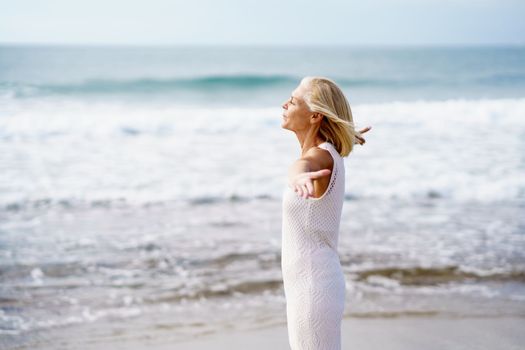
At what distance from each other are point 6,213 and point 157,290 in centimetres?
387

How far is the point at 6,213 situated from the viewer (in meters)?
8.78

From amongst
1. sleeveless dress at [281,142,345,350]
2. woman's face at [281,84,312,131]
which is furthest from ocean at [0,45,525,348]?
woman's face at [281,84,312,131]

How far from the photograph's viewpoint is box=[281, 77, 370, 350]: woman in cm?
272

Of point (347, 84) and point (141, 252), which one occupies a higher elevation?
point (347, 84)

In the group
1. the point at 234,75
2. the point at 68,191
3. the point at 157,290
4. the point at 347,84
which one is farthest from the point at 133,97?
the point at 157,290

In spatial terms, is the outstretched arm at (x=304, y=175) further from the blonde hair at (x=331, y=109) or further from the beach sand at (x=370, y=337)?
the beach sand at (x=370, y=337)

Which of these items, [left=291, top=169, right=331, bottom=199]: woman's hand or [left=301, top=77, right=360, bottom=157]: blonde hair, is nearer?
[left=291, top=169, right=331, bottom=199]: woman's hand

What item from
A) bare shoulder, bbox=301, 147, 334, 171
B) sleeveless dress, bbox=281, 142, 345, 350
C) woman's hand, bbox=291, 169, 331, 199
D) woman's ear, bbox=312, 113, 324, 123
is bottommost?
sleeveless dress, bbox=281, 142, 345, 350

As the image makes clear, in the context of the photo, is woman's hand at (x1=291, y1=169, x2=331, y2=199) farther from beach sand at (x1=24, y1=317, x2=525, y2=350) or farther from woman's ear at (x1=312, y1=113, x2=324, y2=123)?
beach sand at (x1=24, y1=317, x2=525, y2=350)

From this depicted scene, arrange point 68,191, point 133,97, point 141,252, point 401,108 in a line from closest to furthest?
1. point 141,252
2. point 68,191
3. point 401,108
4. point 133,97

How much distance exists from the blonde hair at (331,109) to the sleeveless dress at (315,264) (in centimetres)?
6

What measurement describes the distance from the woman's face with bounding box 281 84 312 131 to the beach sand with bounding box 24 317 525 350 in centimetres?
225

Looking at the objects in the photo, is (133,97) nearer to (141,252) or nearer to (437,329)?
(141,252)

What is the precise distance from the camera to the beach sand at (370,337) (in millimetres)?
4617
